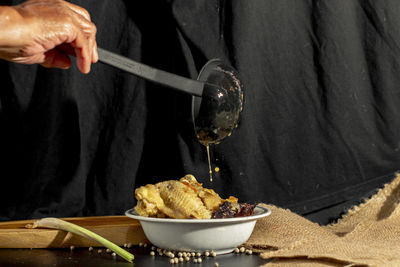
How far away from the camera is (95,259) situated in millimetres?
1259

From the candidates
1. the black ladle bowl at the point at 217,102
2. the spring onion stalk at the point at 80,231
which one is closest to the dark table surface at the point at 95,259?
the spring onion stalk at the point at 80,231

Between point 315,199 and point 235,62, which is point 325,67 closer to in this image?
point 235,62

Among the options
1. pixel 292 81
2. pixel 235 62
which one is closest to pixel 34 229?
pixel 235 62

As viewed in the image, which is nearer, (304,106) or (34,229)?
(34,229)

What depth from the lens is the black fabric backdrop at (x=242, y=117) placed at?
1.73m

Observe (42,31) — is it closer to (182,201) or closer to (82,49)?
(82,49)

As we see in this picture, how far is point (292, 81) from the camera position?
1.83 metres

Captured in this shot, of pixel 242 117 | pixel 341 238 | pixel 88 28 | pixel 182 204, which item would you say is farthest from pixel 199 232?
pixel 242 117

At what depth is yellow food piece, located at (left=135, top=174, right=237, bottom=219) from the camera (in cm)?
122

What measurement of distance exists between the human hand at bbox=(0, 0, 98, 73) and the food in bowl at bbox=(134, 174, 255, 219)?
305 mm

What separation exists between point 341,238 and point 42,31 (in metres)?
0.79

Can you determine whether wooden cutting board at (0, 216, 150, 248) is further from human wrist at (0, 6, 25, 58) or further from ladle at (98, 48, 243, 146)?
human wrist at (0, 6, 25, 58)

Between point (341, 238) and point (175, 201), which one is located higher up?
point (175, 201)

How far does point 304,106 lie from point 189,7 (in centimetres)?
47
